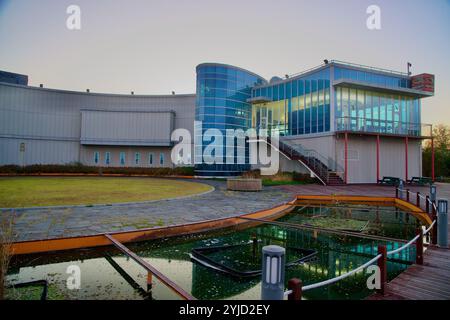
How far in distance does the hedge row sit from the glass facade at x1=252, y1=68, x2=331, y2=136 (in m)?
11.8

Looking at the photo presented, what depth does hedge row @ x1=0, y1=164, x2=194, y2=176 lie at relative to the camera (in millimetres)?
29797

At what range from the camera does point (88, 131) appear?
1356 inches

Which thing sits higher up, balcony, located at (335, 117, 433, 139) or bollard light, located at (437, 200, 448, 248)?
balcony, located at (335, 117, 433, 139)

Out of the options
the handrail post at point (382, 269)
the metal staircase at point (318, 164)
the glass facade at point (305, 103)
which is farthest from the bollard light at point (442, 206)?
the glass facade at point (305, 103)

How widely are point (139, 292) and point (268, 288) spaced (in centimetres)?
280

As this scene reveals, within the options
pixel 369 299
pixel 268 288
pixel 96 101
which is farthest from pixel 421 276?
pixel 96 101

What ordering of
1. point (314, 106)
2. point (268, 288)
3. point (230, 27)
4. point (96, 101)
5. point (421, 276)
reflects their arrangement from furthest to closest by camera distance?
point (96, 101) < point (230, 27) < point (314, 106) < point (421, 276) < point (268, 288)

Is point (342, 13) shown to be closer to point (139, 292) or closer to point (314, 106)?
point (314, 106)

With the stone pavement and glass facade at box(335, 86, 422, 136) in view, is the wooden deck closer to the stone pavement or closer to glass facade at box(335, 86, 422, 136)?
the stone pavement

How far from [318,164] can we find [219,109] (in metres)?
12.9

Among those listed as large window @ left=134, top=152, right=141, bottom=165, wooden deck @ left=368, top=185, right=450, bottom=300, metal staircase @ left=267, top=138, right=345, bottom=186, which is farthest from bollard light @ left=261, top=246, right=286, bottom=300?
large window @ left=134, top=152, right=141, bottom=165

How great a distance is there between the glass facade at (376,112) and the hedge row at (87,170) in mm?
18761

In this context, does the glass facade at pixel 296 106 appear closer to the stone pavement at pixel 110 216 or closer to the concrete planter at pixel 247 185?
the concrete planter at pixel 247 185
